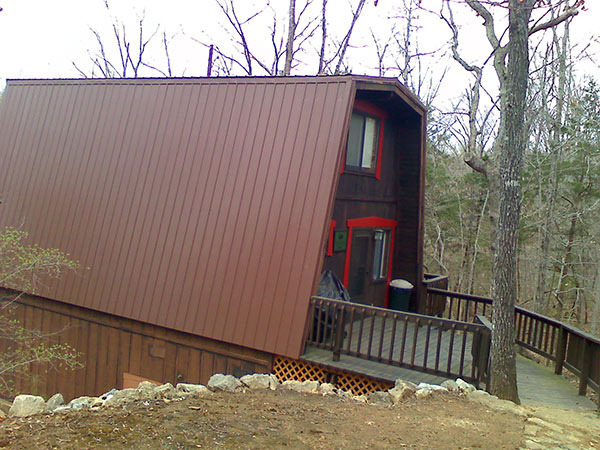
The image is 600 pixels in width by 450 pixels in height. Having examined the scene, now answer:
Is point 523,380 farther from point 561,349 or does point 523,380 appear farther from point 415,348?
point 415,348

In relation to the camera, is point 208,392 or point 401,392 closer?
point 208,392

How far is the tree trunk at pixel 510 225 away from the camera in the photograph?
19.4ft

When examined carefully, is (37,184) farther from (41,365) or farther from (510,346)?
(510,346)

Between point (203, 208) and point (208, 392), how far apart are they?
3260 mm

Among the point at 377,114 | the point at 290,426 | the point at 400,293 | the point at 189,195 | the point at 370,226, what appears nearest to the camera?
the point at 290,426

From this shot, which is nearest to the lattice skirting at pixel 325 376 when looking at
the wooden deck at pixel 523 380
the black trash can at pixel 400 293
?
the wooden deck at pixel 523 380

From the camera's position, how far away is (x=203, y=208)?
7891mm

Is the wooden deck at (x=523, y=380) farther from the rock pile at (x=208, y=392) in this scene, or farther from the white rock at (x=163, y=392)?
the white rock at (x=163, y=392)

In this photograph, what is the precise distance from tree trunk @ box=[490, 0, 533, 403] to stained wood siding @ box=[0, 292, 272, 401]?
298 cm

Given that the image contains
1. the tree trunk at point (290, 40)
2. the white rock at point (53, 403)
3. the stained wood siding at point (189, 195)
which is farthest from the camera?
the tree trunk at point (290, 40)

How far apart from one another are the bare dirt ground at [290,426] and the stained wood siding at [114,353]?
212cm

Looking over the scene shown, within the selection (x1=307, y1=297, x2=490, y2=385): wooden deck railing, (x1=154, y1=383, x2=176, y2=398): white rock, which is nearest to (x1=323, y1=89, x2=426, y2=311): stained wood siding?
(x1=307, y1=297, x2=490, y2=385): wooden deck railing

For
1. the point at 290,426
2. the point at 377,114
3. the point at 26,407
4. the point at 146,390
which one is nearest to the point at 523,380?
the point at 290,426

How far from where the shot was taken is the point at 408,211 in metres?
10.4
